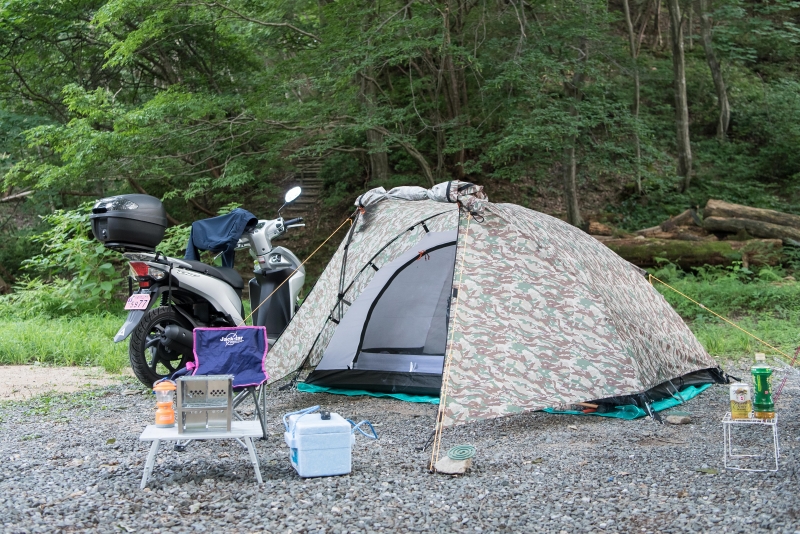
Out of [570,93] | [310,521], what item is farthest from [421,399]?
[570,93]

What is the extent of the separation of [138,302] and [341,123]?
5291 millimetres

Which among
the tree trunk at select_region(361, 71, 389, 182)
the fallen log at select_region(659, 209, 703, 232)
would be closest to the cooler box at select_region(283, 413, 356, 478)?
the tree trunk at select_region(361, 71, 389, 182)

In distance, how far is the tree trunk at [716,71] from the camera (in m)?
13.9

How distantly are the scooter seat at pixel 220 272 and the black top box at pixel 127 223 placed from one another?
13.1 inches

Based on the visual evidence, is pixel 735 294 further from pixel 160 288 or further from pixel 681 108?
pixel 160 288

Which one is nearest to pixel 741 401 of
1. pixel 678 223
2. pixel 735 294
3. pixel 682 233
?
pixel 735 294

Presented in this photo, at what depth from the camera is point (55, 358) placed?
21.6 ft

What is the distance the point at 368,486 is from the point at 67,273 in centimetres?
1064

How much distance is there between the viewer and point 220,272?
536 centimetres

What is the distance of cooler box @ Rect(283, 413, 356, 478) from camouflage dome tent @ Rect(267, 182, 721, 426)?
59 centimetres

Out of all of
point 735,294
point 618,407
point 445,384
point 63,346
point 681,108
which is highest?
point 445,384

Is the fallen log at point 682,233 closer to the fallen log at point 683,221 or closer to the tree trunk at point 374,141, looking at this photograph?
the fallen log at point 683,221

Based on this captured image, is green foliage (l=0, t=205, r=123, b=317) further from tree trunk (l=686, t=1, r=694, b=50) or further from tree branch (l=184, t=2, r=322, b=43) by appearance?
tree trunk (l=686, t=1, r=694, b=50)

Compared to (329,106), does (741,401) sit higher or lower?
lower
